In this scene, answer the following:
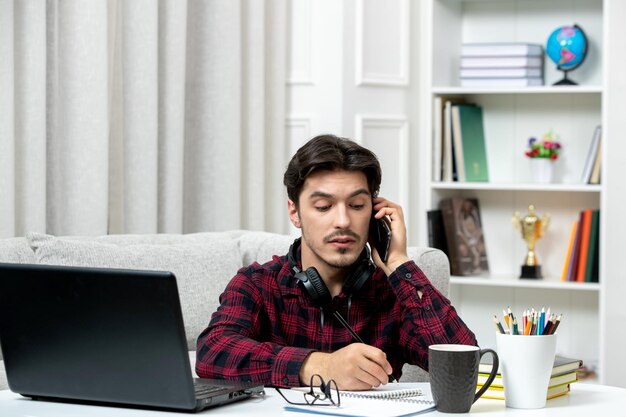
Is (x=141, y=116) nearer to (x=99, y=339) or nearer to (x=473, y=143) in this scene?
(x=473, y=143)

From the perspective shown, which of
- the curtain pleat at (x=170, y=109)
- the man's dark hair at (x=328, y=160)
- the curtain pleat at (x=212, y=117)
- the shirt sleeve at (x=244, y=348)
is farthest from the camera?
the curtain pleat at (x=212, y=117)

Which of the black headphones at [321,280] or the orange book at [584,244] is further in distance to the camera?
the orange book at [584,244]

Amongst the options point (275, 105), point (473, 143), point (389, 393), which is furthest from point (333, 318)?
point (473, 143)

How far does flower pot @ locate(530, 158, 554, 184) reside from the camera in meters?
3.85

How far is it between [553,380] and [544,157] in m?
2.40

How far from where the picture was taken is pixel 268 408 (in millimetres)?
1447

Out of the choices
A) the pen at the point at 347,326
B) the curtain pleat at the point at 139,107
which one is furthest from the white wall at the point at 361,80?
the pen at the point at 347,326

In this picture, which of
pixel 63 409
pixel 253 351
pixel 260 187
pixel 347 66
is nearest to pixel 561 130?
pixel 347 66

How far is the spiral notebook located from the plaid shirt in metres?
0.31

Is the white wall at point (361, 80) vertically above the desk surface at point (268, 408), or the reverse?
the white wall at point (361, 80)

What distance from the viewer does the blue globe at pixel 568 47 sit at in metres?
3.77

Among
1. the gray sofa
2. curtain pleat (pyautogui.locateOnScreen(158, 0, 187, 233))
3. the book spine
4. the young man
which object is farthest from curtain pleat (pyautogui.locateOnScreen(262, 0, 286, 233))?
the young man

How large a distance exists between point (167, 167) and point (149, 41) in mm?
414

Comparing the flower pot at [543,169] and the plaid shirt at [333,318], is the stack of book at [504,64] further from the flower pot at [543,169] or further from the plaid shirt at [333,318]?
the plaid shirt at [333,318]
